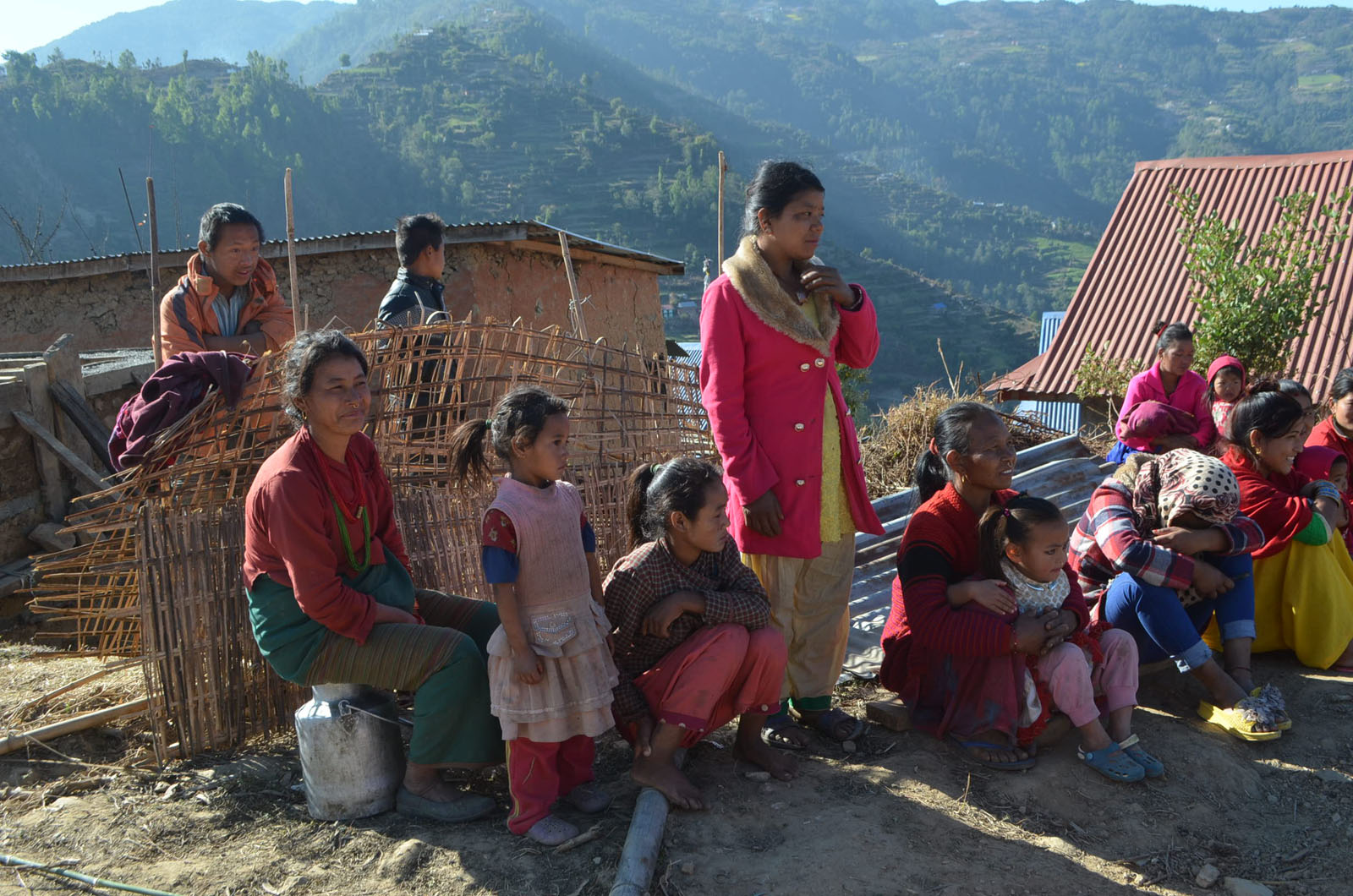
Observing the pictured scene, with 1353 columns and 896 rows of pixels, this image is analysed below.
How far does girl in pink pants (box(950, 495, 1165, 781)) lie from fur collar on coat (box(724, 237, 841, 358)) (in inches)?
33.2

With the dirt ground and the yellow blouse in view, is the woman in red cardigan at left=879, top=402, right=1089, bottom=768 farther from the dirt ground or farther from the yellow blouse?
the yellow blouse

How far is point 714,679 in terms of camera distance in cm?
310

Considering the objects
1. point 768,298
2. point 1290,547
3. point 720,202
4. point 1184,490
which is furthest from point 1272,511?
point 720,202

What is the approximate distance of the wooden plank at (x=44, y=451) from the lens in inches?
233

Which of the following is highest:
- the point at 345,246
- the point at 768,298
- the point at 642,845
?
the point at 345,246

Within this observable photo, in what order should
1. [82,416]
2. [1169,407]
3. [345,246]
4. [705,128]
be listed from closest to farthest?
1. [1169,407]
2. [82,416]
3. [345,246]
4. [705,128]

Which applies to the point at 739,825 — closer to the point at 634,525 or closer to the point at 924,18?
the point at 634,525

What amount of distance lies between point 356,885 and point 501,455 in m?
1.23

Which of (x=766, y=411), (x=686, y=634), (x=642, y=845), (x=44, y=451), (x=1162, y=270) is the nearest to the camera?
(x=642, y=845)

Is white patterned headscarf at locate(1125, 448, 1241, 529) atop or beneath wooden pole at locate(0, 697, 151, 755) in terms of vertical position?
atop

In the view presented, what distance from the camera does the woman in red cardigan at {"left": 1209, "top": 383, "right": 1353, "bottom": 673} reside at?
13.5ft

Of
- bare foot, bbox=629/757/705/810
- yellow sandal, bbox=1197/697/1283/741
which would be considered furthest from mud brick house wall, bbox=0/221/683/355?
yellow sandal, bbox=1197/697/1283/741

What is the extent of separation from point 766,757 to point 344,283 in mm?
6578

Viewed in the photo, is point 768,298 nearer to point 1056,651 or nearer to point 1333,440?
point 1056,651
